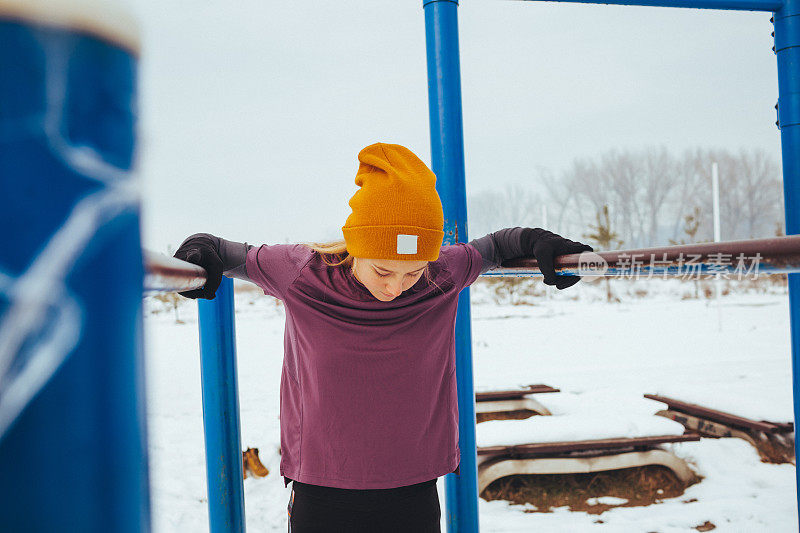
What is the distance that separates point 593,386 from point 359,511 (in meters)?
4.79

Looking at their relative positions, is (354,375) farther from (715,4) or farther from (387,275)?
(715,4)

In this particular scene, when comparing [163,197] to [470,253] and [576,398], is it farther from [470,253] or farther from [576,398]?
[576,398]

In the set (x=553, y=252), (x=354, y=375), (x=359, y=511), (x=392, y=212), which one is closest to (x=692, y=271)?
(x=553, y=252)

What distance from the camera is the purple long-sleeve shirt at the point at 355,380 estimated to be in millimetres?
1127

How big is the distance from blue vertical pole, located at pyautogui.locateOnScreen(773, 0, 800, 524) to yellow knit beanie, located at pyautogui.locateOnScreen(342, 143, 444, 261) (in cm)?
140

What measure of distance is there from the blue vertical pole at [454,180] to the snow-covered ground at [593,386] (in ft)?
2.52

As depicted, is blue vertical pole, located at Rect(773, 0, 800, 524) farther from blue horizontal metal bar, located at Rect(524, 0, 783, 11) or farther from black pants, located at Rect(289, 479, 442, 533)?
black pants, located at Rect(289, 479, 442, 533)

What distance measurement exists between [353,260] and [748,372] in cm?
626

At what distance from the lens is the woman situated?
109 centimetres

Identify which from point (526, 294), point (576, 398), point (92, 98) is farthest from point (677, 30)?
point (92, 98)

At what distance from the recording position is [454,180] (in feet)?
5.33

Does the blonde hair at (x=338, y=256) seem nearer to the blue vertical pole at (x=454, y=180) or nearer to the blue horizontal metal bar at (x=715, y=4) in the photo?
the blue vertical pole at (x=454, y=180)

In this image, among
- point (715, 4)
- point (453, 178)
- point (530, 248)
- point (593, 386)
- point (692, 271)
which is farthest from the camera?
point (593, 386)

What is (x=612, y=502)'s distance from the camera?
9.59 feet
